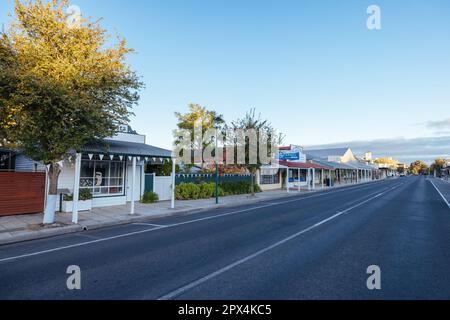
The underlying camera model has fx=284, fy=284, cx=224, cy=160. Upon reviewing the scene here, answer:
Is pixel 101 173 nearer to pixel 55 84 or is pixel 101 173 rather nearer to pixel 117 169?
pixel 117 169

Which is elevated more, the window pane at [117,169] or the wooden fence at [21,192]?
the window pane at [117,169]

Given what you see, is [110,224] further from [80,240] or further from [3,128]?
[3,128]

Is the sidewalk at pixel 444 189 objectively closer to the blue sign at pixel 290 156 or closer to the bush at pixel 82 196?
the blue sign at pixel 290 156

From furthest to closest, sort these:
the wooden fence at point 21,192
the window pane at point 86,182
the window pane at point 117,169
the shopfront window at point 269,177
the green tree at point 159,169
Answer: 1. the shopfront window at point 269,177
2. the green tree at point 159,169
3. the window pane at point 117,169
4. the window pane at point 86,182
5. the wooden fence at point 21,192

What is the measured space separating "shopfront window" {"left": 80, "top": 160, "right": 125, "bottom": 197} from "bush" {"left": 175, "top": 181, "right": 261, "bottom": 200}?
4.40 m

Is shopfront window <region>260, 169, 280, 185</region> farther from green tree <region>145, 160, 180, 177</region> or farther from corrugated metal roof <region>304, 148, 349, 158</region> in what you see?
corrugated metal roof <region>304, 148, 349, 158</region>

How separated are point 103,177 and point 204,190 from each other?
792 cm

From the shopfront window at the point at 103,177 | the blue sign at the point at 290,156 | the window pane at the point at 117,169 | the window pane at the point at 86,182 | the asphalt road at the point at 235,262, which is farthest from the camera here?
the blue sign at the point at 290,156

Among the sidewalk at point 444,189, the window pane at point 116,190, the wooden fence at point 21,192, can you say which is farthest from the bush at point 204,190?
the sidewalk at point 444,189

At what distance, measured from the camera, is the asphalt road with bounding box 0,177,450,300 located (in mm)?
4637

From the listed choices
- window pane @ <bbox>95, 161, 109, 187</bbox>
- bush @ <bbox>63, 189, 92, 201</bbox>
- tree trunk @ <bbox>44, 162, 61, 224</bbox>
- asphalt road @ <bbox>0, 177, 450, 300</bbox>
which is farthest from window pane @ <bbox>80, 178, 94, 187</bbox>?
asphalt road @ <bbox>0, 177, 450, 300</bbox>

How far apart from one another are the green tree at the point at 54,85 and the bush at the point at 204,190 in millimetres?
9087

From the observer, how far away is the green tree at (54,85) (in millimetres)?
9641
